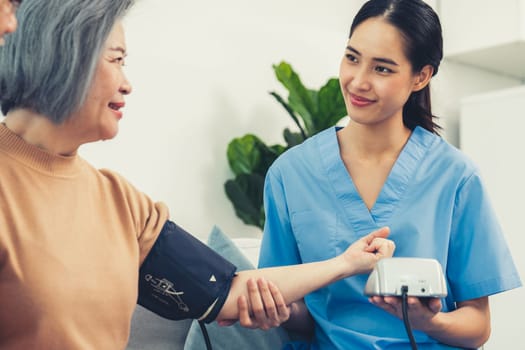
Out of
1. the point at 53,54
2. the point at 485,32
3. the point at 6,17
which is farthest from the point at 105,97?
the point at 485,32

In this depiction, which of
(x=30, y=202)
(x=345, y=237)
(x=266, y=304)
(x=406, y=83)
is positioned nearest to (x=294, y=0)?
(x=406, y=83)

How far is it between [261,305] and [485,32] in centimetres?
230

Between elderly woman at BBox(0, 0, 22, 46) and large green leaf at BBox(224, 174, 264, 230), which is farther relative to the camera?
large green leaf at BBox(224, 174, 264, 230)

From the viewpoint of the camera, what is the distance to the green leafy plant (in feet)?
9.05

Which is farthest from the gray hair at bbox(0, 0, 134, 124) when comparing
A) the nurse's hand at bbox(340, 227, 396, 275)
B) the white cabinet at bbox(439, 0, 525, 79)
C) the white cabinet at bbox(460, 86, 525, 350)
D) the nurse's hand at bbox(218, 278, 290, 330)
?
the white cabinet at bbox(439, 0, 525, 79)

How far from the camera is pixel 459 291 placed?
1.54 metres

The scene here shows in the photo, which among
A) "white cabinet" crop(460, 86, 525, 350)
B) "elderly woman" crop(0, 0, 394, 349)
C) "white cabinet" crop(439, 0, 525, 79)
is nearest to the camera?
"elderly woman" crop(0, 0, 394, 349)

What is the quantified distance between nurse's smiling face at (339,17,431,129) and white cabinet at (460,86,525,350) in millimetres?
1568

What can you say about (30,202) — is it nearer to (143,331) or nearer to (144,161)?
(143,331)

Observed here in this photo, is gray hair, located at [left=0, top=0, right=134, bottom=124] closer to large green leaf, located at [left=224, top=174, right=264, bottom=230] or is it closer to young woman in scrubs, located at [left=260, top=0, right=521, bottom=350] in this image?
young woman in scrubs, located at [left=260, top=0, right=521, bottom=350]

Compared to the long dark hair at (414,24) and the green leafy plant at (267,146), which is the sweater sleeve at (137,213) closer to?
the long dark hair at (414,24)

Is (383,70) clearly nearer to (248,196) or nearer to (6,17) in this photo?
(6,17)

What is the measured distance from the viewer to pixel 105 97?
1.15 metres

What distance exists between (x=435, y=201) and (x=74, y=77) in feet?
2.58
